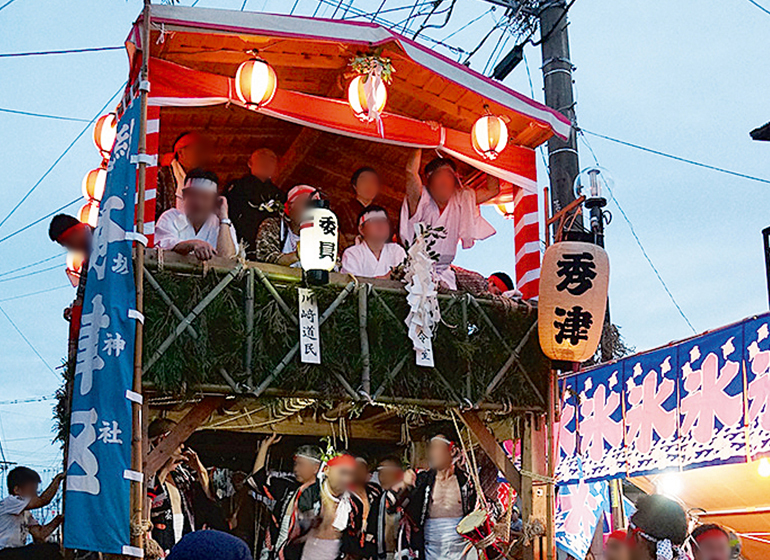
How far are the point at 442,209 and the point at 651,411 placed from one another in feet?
10.5

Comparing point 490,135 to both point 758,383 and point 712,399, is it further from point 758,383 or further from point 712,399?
point 758,383

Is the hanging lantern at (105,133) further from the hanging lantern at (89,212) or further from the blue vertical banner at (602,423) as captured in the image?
the blue vertical banner at (602,423)

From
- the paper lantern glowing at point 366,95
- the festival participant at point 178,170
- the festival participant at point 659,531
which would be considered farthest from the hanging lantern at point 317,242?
the festival participant at point 659,531

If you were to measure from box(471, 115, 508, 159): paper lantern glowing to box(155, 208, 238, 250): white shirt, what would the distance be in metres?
2.90

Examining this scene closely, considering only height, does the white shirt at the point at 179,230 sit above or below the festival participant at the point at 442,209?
below

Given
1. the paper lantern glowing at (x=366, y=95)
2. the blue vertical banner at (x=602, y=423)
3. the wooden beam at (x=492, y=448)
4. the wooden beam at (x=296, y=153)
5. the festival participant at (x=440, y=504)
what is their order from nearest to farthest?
the paper lantern glowing at (x=366, y=95), the wooden beam at (x=492, y=448), the festival participant at (x=440, y=504), the blue vertical banner at (x=602, y=423), the wooden beam at (x=296, y=153)

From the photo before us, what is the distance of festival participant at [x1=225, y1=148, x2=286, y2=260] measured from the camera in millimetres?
10367

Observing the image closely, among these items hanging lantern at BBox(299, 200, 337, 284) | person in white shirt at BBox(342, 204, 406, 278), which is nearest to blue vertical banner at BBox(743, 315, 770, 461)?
person in white shirt at BBox(342, 204, 406, 278)

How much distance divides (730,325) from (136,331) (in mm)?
5602

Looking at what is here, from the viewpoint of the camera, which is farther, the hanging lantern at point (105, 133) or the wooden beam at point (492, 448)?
the hanging lantern at point (105, 133)

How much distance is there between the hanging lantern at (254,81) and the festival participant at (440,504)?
181 inches

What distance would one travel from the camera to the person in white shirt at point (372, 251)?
9.60 metres

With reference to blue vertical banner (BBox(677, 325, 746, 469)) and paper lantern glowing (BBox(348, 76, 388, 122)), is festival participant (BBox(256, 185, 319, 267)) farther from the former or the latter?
blue vertical banner (BBox(677, 325, 746, 469))

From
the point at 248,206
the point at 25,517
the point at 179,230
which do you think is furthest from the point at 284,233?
the point at 25,517
